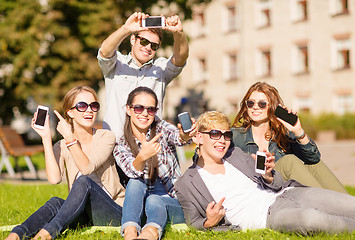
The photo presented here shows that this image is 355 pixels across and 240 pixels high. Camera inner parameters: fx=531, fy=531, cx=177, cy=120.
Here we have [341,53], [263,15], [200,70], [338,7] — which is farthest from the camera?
[200,70]

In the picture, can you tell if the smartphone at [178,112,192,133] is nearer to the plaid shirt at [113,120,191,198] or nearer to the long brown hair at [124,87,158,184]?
the plaid shirt at [113,120,191,198]

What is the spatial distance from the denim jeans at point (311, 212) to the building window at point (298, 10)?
94.6 ft

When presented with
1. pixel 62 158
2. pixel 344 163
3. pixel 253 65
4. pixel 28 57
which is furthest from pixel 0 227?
pixel 253 65

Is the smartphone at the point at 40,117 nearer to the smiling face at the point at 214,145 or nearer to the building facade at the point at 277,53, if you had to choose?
the smiling face at the point at 214,145

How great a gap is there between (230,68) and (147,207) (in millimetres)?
32132

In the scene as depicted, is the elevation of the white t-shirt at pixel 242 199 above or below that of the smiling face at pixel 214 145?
below

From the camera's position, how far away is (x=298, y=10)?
32406 mm

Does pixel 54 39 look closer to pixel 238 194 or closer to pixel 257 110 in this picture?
pixel 257 110

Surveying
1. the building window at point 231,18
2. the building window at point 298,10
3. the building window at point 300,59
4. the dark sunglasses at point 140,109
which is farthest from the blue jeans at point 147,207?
the building window at point 231,18

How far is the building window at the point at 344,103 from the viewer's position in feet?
100

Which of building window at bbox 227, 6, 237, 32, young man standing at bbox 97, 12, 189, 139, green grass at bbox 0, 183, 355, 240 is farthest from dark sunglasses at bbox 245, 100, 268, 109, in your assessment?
building window at bbox 227, 6, 237, 32

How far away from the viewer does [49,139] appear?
15.8 ft

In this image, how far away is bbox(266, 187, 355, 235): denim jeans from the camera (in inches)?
174

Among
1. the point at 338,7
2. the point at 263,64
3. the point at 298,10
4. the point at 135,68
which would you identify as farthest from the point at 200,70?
the point at 135,68
